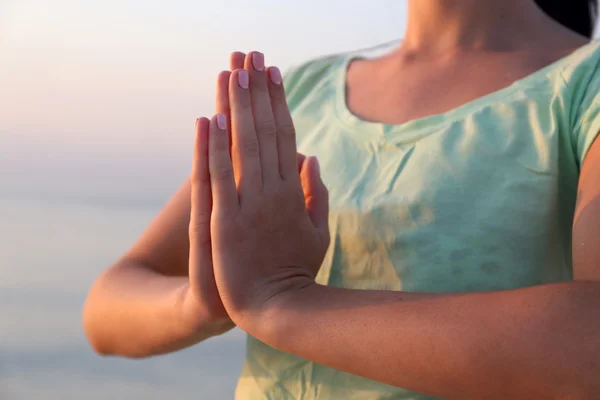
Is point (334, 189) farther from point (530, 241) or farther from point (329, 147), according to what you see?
point (530, 241)

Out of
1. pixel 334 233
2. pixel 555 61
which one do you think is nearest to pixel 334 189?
pixel 334 233

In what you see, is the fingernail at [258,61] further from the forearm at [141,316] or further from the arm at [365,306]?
the forearm at [141,316]

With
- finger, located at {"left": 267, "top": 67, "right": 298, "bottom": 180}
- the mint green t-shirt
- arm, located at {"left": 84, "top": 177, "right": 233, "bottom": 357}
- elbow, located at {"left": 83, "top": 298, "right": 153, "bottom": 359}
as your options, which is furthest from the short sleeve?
elbow, located at {"left": 83, "top": 298, "right": 153, "bottom": 359}

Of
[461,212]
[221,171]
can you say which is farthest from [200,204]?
[461,212]

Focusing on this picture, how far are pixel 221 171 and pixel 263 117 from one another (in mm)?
80

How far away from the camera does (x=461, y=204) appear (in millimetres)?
812

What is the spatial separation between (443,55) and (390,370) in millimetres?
477

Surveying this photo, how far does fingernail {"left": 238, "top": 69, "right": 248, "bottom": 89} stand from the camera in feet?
2.62

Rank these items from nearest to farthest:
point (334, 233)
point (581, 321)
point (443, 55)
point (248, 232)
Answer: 1. point (581, 321)
2. point (248, 232)
3. point (334, 233)
4. point (443, 55)

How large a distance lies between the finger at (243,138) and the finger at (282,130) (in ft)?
0.09

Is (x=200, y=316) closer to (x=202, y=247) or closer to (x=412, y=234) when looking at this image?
(x=202, y=247)

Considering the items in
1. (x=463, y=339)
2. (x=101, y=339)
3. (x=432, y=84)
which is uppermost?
(x=432, y=84)

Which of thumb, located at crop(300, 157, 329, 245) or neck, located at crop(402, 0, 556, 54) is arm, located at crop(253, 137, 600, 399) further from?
neck, located at crop(402, 0, 556, 54)

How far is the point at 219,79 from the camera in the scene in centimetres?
82
